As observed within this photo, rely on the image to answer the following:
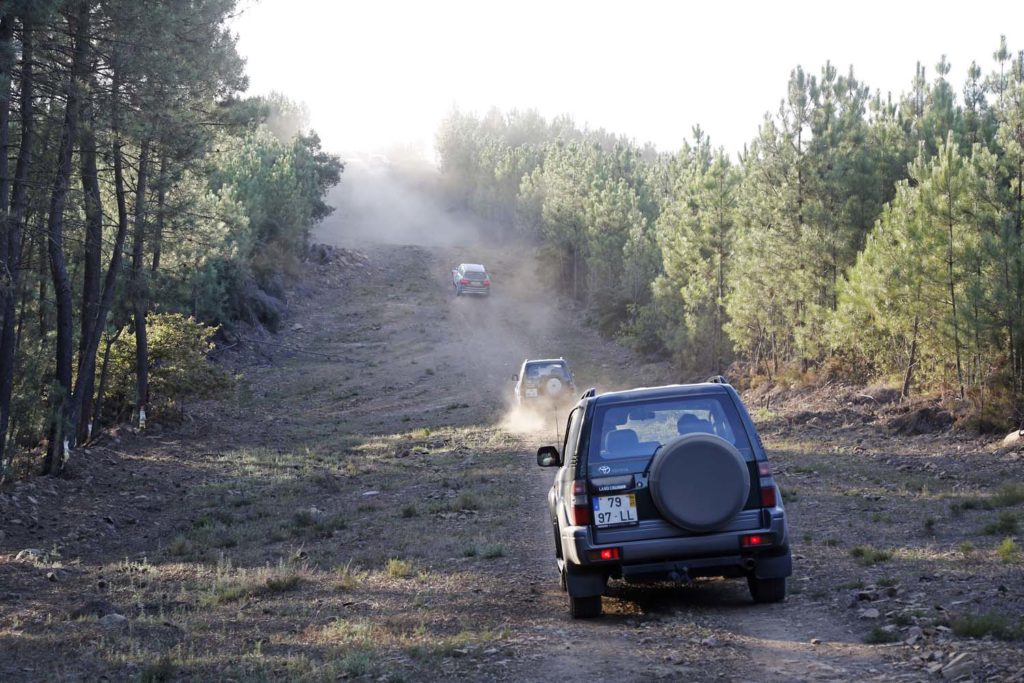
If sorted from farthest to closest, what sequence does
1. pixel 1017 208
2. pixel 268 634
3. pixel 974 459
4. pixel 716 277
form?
pixel 716 277 < pixel 1017 208 < pixel 974 459 < pixel 268 634

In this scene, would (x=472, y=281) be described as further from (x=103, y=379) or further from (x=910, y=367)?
(x=910, y=367)

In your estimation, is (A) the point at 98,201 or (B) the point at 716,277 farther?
(B) the point at 716,277

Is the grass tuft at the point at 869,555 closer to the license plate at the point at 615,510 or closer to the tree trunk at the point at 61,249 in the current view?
the license plate at the point at 615,510

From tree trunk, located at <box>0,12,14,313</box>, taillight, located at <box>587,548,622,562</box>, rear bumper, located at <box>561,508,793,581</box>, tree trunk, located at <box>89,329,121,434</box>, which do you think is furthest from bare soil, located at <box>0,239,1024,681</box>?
tree trunk, located at <box>0,12,14,313</box>

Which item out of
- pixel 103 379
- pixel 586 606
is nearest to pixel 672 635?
pixel 586 606

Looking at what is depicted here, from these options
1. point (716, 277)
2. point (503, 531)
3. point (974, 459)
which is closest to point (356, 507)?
point (503, 531)

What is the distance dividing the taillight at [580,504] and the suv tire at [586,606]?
2.39ft

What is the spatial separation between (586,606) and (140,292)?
56.5 feet

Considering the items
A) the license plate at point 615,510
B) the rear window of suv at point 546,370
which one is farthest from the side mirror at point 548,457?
the rear window of suv at point 546,370

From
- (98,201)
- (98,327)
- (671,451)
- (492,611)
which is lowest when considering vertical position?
(492,611)

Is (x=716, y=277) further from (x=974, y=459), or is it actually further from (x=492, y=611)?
(x=492, y=611)

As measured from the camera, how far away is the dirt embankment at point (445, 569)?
726 cm

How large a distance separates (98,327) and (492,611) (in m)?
14.9

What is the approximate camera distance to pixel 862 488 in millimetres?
16047
